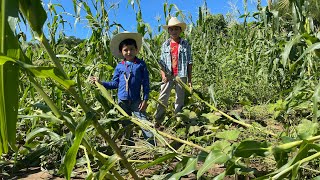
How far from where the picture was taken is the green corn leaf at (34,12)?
3.49ft

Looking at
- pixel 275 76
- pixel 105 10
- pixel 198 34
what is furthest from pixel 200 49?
pixel 105 10

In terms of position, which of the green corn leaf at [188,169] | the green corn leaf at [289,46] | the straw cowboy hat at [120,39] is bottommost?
A: the green corn leaf at [188,169]

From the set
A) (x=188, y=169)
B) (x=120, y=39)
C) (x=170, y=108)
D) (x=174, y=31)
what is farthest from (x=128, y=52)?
(x=188, y=169)

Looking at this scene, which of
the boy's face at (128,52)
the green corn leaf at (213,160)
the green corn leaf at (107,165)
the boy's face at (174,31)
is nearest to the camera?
the green corn leaf at (213,160)

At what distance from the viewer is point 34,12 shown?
108 centimetres

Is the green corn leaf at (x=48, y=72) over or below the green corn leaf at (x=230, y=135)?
over

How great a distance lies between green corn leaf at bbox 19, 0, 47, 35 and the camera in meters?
1.06

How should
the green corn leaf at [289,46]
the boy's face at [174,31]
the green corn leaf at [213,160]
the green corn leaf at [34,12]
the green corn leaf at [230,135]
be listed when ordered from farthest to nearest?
1. the boy's face at [174,31]
2. the green corn leaf at [230,135]
3. the green corn leaf at [289,46]
4. the green corn leaf at [213,160]
5. the green corn leaf at [34,12]

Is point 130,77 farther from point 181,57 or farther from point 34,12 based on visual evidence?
point 34,12

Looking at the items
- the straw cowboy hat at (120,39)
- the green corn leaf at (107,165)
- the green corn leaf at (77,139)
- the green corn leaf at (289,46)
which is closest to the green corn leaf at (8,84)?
the green corn leaf at (77,139)

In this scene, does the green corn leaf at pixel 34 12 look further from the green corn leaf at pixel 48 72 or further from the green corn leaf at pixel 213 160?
the green corn leaf at pixel 213 160

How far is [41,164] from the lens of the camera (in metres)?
2.66

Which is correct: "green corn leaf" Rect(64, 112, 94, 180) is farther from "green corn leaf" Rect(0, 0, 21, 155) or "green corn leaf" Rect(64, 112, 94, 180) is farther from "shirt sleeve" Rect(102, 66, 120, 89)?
"shirt sleeve" Rect(102, 66, 120, 89)

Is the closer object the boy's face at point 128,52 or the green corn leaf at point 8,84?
the green corn leaf at point 8,84
